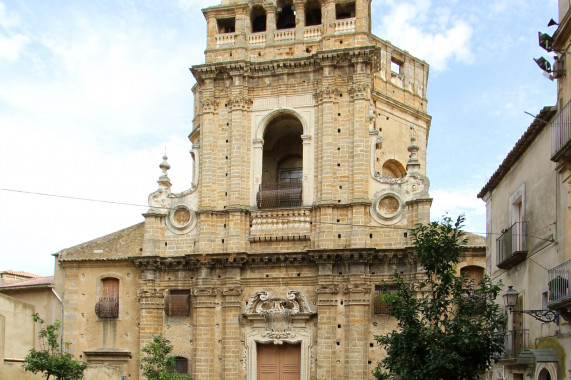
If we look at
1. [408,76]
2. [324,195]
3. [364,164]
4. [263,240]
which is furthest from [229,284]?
[408,76]

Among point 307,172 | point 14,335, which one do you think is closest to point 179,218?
point 307,172

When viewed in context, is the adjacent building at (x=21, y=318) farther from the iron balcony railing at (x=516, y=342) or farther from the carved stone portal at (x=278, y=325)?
the iron balcony railing at (x=516, y=342)

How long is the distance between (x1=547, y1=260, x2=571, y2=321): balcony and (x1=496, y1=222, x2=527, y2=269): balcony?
269 centimetres

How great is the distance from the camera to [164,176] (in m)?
27.2

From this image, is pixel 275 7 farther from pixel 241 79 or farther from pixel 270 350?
pixel 270 350

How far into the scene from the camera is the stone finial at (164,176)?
27.1m

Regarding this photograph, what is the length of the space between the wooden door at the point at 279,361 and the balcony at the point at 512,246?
8.70 m

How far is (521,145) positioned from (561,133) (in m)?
3.42

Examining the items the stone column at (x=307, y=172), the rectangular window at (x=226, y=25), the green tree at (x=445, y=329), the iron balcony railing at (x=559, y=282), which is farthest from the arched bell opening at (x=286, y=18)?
the iron balcony railing at (x=559, y=282)

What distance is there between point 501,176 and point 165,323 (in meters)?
12.6

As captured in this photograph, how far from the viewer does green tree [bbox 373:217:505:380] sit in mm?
14695

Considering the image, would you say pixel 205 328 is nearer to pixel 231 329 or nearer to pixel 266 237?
pixel 231 329

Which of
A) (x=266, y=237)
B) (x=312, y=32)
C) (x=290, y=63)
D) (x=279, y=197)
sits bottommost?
(x=266, y=237)

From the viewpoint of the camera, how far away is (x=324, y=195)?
2544 cm
